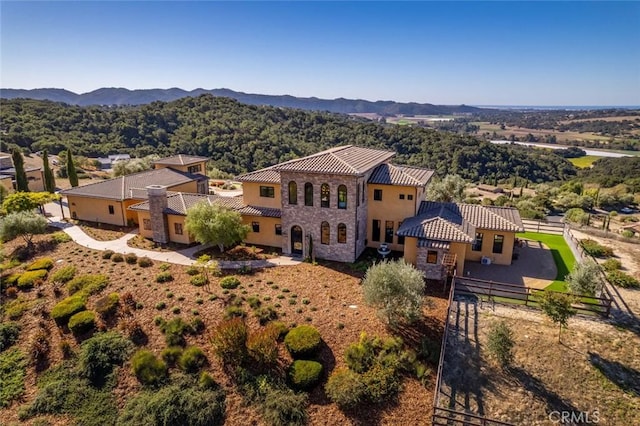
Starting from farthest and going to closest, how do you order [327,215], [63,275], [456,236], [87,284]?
[327,215] → [63,275] → [87,284] → [456,236]

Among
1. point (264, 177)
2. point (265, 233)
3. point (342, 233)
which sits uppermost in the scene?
point (264, 177)

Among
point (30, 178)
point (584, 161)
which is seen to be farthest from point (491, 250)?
point (584, 161)

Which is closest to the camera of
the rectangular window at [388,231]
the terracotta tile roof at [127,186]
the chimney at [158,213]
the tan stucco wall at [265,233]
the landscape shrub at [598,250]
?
the landscape shrub at [598,250]

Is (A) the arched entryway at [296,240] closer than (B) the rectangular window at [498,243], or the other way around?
(B) the rectangular window at [498,243]

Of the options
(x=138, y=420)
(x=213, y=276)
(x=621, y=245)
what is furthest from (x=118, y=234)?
(x=621, y=245)

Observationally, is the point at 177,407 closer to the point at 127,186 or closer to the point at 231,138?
the point at 127,186

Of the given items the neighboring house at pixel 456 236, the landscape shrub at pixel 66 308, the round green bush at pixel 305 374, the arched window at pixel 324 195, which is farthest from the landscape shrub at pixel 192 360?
the neighboring house at pixel 456 236

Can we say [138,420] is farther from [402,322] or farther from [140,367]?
[402,322]
